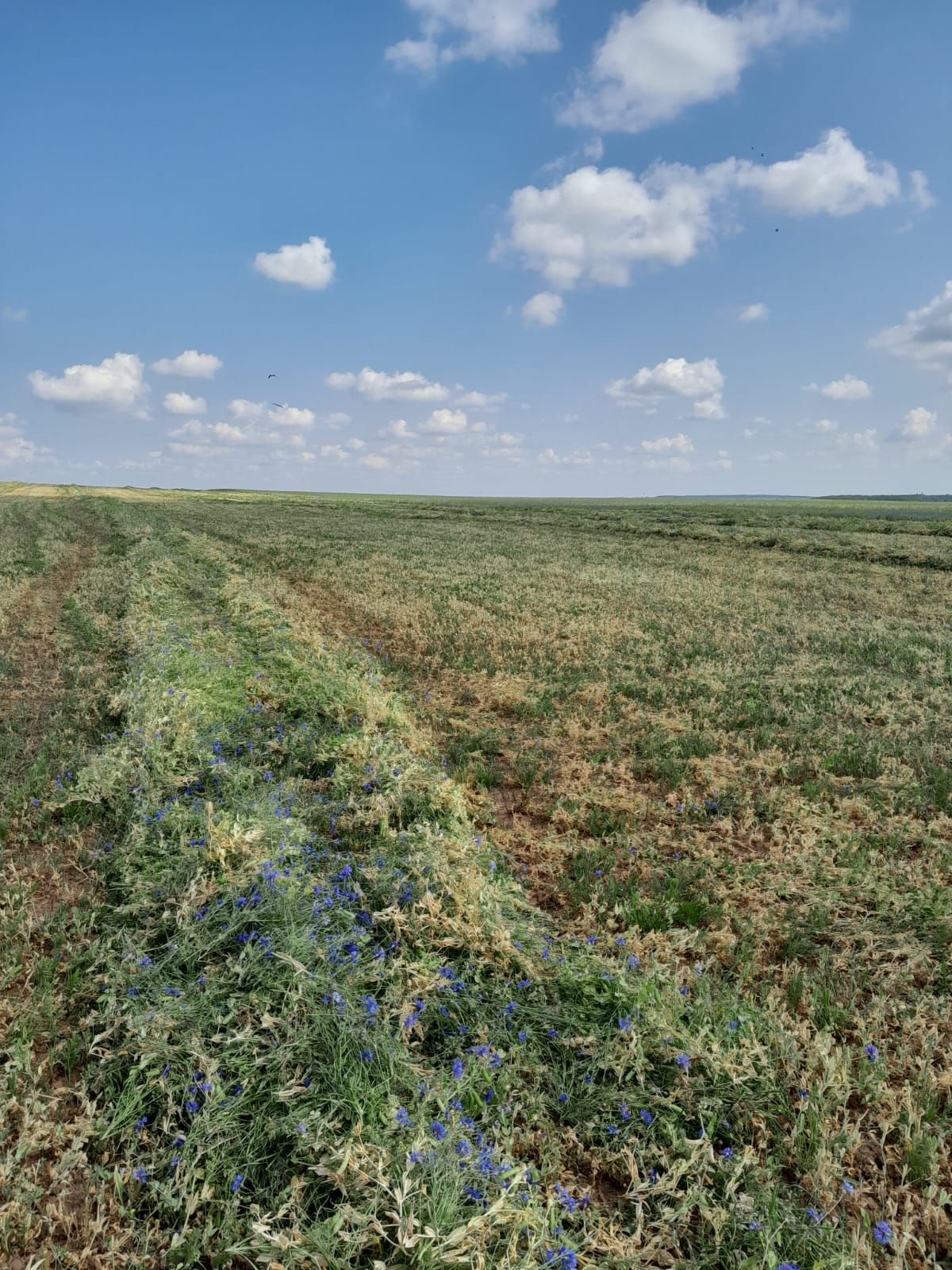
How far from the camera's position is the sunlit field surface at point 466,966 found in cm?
310

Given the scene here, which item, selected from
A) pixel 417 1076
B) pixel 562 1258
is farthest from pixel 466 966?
pixel 562 1258

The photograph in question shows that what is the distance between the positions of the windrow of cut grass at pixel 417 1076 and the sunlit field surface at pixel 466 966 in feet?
0.08

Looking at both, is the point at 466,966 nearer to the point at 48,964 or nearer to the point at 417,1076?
the point at 417,1076

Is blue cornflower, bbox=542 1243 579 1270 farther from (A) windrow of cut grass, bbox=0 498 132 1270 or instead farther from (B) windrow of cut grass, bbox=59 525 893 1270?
(A) windrow of cut grass, bbox=0 498 132 1270

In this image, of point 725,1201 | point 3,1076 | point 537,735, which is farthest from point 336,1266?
point 537,735

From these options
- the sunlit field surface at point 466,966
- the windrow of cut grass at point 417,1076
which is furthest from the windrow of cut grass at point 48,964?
the windrow of cut grass at point 417,1076

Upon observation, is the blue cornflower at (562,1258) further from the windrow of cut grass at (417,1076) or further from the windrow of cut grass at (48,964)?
the windrow of cut grass at (48,964)

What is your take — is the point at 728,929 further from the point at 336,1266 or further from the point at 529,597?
the point at 529,597

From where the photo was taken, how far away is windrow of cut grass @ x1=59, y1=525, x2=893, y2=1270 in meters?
2.99

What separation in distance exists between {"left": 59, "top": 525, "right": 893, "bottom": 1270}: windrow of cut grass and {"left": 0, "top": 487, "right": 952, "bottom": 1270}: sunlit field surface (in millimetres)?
25

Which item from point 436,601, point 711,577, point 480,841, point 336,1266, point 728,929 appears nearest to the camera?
point 336,1266

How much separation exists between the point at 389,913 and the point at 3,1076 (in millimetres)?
2368

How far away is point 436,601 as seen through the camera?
722 inches

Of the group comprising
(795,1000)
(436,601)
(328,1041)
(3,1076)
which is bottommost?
(795,1000)
